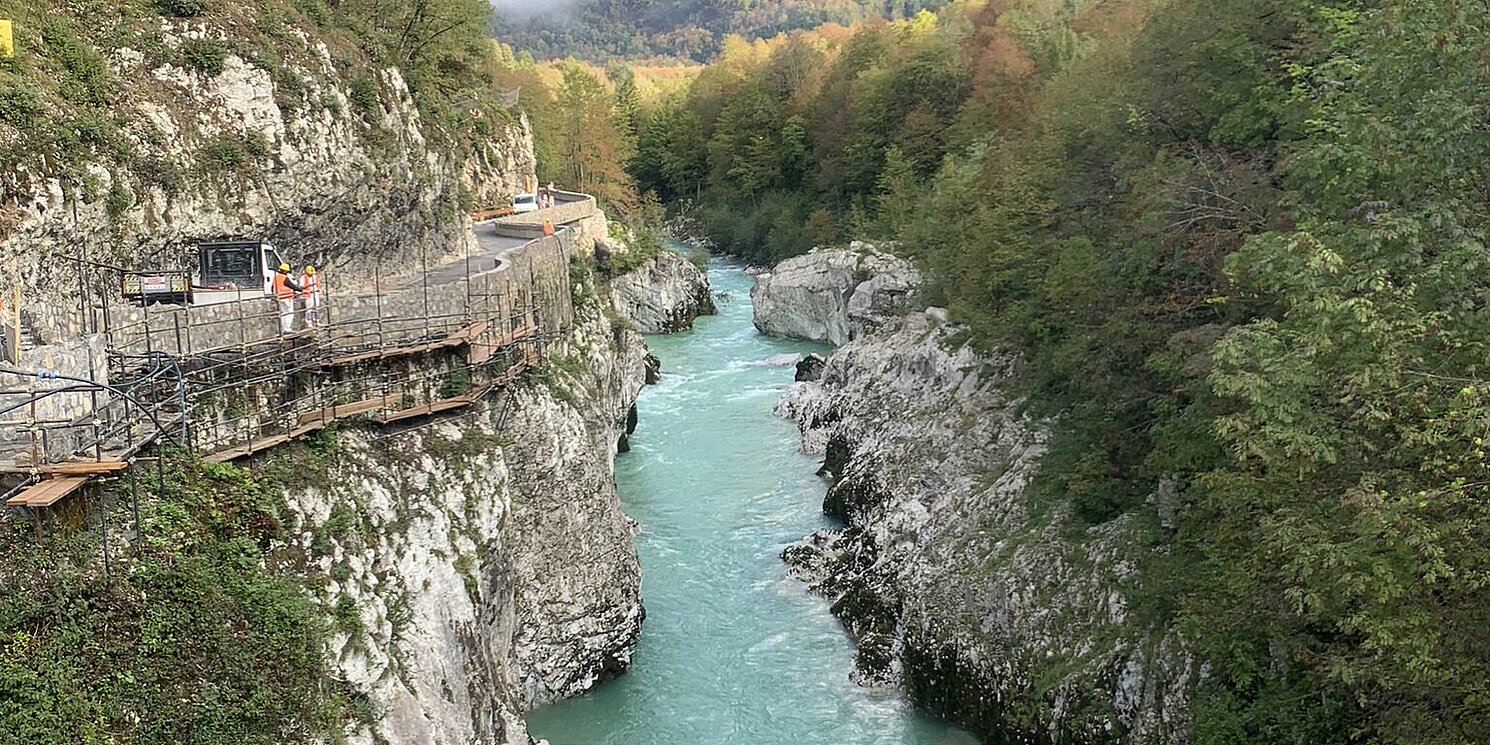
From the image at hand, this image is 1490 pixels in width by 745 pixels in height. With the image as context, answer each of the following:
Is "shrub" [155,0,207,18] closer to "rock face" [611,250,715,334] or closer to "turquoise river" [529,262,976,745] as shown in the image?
"turquoise river" [529,262,976,745]

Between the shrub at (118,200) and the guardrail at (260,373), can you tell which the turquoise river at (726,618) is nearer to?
the guardrail at (260,373)

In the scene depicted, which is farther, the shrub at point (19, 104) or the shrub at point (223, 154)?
the shrub at point (223, 154)

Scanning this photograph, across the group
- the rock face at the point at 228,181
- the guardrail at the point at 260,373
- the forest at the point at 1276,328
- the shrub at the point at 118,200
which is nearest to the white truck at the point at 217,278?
the rock face at the point at 228,181

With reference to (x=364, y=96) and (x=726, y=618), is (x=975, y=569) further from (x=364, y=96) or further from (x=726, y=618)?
(x=364, y=96)

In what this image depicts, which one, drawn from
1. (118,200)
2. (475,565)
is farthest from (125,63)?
(475,565)

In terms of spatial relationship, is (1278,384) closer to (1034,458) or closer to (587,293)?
(1034,458)

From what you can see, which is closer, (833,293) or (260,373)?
(260,373)
